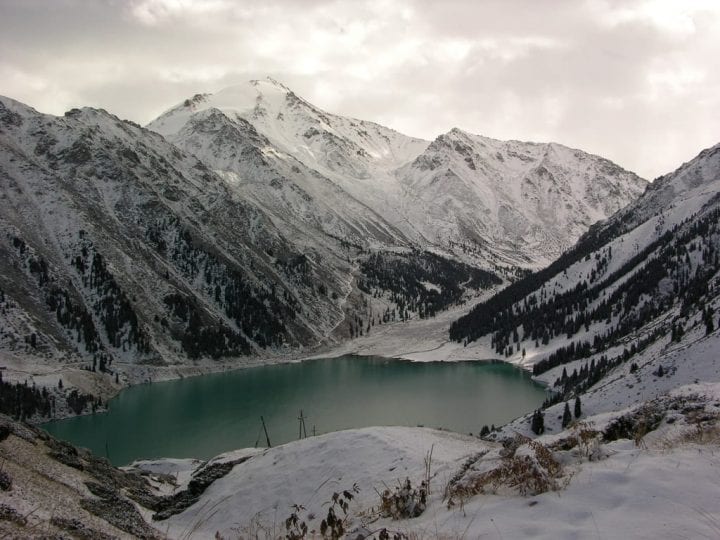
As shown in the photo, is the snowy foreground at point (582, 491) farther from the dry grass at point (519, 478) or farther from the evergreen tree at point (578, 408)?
the evergreen tree at point (578, 408)

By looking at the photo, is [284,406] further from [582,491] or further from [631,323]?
[582,491]

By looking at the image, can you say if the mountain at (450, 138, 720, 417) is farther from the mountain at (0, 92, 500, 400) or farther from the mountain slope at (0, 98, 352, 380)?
the mountain slope at (0, 98, 352, 380)

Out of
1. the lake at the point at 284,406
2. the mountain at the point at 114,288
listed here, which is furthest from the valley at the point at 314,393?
the lake at the point at 284,406

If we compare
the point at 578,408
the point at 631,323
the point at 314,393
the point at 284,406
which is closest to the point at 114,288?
the point at 314,393

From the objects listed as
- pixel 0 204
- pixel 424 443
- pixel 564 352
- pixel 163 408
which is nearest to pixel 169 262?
pixel 0 204

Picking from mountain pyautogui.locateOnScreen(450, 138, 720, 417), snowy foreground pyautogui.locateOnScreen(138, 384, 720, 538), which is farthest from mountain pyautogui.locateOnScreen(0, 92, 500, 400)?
snowy foreground pyautogui.locateOnScreen(138, 384, 720, 538)

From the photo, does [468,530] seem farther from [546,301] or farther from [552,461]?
[546,301]
